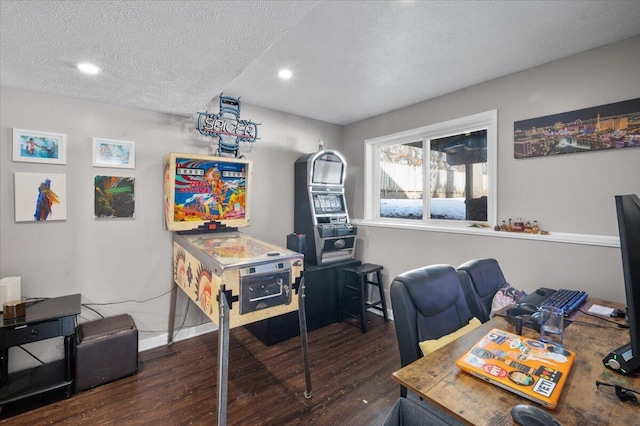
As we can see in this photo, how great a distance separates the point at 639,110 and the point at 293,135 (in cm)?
306

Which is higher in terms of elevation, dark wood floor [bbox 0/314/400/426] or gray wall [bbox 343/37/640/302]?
gray wall [bbox 343/37/640/302]

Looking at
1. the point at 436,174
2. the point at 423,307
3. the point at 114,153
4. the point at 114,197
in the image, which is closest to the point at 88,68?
the point at 114,153

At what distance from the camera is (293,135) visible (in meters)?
3.71

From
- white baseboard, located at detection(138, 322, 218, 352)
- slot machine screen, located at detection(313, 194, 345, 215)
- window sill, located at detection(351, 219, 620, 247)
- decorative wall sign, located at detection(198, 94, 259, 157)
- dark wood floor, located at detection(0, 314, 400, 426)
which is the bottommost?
dark wood floor, located at detection(0, 314, 400, 426)

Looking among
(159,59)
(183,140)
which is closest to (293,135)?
(183,140)

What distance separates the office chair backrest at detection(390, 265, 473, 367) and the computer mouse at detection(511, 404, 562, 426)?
54 cm

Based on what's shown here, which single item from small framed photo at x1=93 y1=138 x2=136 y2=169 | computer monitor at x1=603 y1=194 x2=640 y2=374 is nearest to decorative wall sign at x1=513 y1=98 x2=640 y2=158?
computer monitor at x1=603 y1=194 x2=640 y2=374

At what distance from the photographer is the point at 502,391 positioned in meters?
0.90

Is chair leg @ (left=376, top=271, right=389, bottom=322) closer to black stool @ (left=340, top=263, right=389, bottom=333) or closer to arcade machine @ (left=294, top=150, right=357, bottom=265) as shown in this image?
black stool @ (left=340, top=263, right=389, bottom=333)

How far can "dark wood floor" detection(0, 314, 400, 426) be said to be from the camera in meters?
1.88

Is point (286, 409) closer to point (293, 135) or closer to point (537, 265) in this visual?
point (537, 265)

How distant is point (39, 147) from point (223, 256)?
1.82m

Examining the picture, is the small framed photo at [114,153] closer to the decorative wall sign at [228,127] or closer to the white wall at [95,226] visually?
the white wall at [95,226]

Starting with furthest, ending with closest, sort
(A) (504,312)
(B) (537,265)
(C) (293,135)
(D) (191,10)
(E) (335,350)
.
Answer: (C) (293,135)
(E) (335,350)
(B) (537,265)
(A) (504,312)
(D) (191,10)
